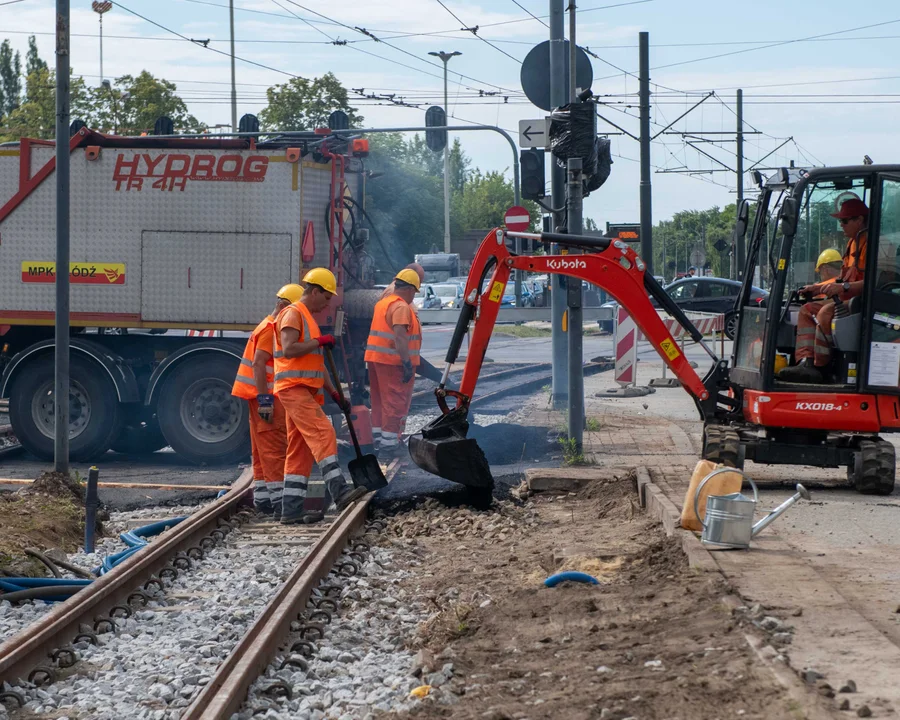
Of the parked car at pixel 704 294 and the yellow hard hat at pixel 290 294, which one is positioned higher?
the parked car at pixel 704 294

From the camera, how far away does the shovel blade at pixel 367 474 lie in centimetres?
1041

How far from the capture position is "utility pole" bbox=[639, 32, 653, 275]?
29.6 m

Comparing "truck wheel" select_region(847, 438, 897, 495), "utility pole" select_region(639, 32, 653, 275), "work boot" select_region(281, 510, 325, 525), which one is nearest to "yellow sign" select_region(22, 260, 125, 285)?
"work boot" select_region(281, 510, 325, 525)

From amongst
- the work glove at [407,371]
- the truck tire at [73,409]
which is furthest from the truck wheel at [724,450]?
the truck tire at [73,409]

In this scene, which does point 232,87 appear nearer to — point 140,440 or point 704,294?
point 704,294

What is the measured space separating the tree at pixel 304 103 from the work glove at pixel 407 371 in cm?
4049

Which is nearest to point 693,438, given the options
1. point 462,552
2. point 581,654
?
point 462,552

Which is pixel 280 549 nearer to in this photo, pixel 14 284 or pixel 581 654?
pixel 581 654

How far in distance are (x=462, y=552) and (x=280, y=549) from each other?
1303mm

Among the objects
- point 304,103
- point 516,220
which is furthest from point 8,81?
point 516,220

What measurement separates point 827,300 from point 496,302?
273 centimetres

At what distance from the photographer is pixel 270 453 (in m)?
10.3

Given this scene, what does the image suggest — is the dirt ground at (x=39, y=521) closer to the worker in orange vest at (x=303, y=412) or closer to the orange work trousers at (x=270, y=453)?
the orange work trousers at (x=270, y=453)

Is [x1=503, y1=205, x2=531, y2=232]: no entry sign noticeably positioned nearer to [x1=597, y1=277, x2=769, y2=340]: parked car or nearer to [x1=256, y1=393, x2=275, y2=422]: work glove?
[x1=256, y1=393, x2=275, y2=422]: work glove
